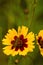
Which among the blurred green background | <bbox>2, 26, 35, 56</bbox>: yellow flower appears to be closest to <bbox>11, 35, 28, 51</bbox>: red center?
<bbox>2, 26, 35, 56</bbox>: yellow flower

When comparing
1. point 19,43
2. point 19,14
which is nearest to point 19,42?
point 19,43

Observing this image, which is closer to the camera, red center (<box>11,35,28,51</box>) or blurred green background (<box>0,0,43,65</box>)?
red center (<box>11,35,28,51</box>)

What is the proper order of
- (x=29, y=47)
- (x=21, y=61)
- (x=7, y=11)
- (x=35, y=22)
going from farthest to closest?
(x=7, y=11) < (x=35, y=22) < (x=21, y=61) < (x=29, y=47)

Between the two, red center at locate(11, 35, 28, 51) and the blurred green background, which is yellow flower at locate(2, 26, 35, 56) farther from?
the blurred green background

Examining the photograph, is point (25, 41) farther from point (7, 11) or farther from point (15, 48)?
point (7, 11)

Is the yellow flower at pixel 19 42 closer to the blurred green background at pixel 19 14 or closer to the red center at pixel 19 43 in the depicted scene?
the red center at pixel 19 43

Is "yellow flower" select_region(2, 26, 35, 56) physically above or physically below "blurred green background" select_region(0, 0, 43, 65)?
below

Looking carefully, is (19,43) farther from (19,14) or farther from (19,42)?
(19,14)

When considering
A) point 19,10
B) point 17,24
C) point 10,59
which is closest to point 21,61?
point 10,59

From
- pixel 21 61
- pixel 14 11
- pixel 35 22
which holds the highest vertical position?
pixel 14 11

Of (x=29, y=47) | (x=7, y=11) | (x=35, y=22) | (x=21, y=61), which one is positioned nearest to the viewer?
(x=29, y=47)
